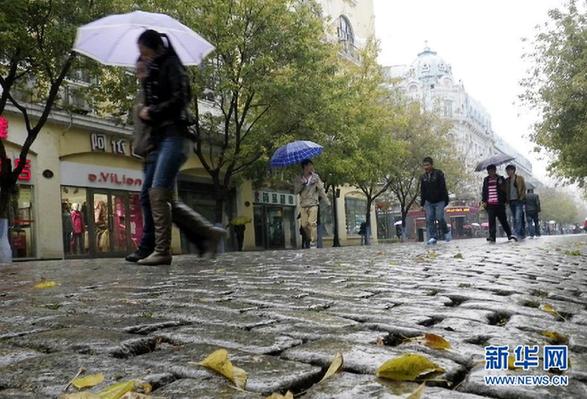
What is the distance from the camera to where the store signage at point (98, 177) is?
1755 centimetres

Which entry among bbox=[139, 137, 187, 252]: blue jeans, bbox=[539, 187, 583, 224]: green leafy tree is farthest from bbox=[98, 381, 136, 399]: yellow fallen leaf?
bbox=[539, 187, 583, 224]: green leafy tree

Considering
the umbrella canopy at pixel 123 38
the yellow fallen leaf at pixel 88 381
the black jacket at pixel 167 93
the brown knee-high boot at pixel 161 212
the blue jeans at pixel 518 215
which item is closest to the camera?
the yellow fallen leaf at pixel 88 381

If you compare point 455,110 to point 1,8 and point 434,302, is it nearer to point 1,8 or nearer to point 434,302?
point 1,8

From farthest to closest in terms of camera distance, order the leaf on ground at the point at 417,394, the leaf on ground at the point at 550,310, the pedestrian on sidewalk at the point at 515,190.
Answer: the pedestrian on sidewalk at the point at 515,190 → the leaf on ground at the point at 550,310 → the leaf on ground at the point at 417,394

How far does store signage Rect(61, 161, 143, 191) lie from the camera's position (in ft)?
57.6

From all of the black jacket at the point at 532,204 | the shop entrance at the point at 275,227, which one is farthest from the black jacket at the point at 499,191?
the shop entrance at the point at 275,227

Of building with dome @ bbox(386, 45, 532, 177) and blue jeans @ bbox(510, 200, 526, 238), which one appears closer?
blue jeans @ bbox(510, 200, 526, 238)

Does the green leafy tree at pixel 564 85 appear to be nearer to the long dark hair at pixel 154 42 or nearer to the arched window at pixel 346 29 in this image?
the arched window at pixel 346 29

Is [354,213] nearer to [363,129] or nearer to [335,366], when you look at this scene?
[363,129]

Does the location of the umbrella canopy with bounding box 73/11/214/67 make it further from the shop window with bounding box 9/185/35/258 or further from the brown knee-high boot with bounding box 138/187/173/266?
the shop window with bounding box 9/185/35/258

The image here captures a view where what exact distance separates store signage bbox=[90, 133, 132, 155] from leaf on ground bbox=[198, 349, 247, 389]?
17801 millimetres

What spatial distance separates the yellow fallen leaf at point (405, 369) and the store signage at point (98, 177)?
17.4 meters

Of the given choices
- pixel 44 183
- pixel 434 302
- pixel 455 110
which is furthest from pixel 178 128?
pixel 455 110

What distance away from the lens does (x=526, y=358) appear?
1791mm
